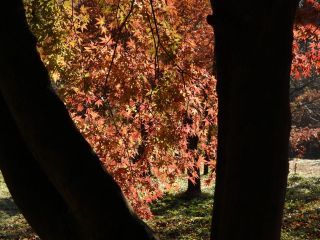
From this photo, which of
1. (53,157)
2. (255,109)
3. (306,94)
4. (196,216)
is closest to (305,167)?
(306,94)

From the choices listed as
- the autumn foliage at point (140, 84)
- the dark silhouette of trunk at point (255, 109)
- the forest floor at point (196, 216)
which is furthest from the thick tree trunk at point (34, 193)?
the forest floor at point (196, 216)

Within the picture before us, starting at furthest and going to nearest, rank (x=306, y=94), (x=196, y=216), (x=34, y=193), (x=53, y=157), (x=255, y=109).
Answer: (x=306, y=94)
(x=196, y=216)
(x=34, y=193)
(x=53, y=157)
(x=255, y=109)

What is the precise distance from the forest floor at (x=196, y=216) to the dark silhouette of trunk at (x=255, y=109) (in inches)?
A: 357

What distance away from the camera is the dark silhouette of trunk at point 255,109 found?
173 cm

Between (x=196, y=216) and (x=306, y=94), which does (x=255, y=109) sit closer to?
(x=196, y=216)

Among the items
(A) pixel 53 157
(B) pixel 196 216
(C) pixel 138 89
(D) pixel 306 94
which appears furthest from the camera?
(D) pixel 306 94

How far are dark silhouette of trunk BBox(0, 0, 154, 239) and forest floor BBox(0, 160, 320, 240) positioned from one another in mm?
9203

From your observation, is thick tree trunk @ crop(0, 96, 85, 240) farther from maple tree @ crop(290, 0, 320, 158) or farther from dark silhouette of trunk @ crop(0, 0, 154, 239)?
maple tree @ crop(290, 0, 320, 158)

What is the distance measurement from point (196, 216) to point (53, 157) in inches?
526

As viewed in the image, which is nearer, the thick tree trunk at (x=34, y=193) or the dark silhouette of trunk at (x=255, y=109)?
the dark silhouette of trunk at (x=255, y=109)

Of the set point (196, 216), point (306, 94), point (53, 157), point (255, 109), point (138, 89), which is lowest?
point (196, 216)

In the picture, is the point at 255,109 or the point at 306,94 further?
the point at 306,94

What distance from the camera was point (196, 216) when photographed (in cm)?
1477

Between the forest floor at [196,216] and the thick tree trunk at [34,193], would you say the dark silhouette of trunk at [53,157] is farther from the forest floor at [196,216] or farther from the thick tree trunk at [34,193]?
the forest floor at [196,216]
